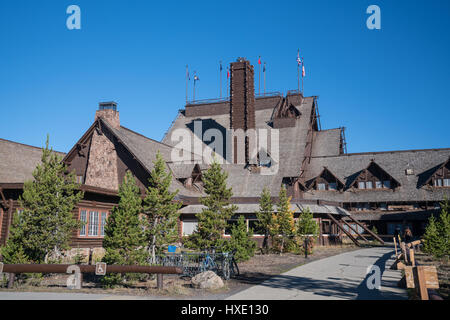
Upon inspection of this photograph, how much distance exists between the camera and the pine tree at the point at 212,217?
19.7m

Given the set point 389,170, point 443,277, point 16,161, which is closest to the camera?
point 443,277

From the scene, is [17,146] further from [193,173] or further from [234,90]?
[234,90]

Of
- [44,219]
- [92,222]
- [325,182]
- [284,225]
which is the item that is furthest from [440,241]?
[325,182]

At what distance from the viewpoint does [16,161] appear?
30.7 m

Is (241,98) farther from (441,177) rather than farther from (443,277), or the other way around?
(443,277)

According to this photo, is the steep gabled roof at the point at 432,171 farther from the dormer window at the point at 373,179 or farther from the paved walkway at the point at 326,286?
the paved walkway at the point at 326,286

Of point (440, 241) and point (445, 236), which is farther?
point (445, 236)

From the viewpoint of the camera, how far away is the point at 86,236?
24.3m

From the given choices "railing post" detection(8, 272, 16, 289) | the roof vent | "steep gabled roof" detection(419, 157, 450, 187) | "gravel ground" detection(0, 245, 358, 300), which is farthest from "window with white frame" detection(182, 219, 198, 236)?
"steep gabled roof" detection(419, 157, 450, 187)

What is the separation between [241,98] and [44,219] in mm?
28490

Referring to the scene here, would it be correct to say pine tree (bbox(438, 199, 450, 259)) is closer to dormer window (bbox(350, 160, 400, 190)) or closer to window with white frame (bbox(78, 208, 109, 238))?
window with white frame (bbox(78, 208, 109, 238))

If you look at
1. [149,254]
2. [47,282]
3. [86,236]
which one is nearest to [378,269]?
[149,254]

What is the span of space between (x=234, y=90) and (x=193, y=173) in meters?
11.3

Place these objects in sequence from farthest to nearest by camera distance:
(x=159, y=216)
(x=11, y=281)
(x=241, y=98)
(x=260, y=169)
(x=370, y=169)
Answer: (x=370, y=169), (x=241, y=98), (x=260, y=169), (x=159, y=216), (x=11, y=281)
